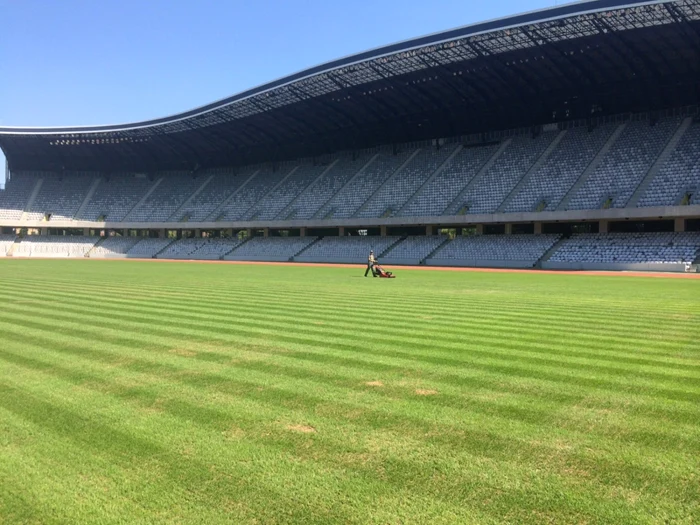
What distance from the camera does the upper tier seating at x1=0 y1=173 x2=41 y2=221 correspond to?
8112 centimetres

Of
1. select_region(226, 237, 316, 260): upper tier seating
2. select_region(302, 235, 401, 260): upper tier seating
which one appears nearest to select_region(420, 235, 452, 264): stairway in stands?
select_region(302, 235, 401, 260): upper tier seating

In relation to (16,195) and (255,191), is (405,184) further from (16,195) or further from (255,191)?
(16,195)

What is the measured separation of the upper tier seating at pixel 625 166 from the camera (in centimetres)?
4588

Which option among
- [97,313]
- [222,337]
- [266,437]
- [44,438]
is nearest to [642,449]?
[266,437]

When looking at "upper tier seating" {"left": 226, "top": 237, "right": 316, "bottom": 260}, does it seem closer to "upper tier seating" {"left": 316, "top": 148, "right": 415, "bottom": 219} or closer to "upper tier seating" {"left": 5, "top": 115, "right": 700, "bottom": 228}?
"upper tier seating" {"left": 5, "top": 115, "right": 700, "bottom": 228}

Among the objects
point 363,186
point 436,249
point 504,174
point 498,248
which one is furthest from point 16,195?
point 498,248

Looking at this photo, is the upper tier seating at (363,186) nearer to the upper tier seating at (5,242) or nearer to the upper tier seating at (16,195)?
the upper tier seating at (5,242)

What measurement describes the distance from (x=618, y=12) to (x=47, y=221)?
78.7 m

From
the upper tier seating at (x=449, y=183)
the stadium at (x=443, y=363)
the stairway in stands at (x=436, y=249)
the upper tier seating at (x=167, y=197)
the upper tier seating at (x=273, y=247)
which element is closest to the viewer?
the stadium at (x=443, y=363)

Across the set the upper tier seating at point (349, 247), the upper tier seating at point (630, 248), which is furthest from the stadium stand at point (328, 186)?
the upper tier seating at point (630, 248)

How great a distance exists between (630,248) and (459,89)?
70.7 feet

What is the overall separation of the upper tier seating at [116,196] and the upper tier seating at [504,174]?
177 ft

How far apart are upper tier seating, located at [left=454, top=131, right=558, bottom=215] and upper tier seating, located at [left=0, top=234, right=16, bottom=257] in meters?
63.5

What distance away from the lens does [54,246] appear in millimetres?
77000
